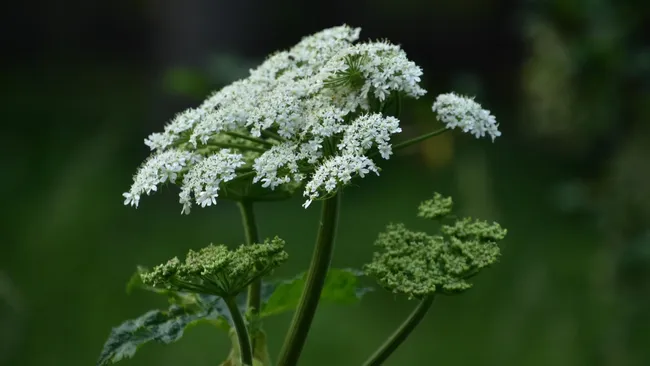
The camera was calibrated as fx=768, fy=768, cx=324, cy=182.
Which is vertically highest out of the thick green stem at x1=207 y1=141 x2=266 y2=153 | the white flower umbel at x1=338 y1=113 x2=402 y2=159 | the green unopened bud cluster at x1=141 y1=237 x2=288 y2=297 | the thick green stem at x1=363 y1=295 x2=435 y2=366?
the thick green stem at x1=207 y1=141 x2=266 y2=153

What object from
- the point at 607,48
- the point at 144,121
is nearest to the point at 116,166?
the point at 144,121

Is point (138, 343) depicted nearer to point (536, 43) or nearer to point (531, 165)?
point (536, 43)

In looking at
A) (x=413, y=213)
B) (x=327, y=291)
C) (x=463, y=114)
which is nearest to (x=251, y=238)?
(x=327, y=291)

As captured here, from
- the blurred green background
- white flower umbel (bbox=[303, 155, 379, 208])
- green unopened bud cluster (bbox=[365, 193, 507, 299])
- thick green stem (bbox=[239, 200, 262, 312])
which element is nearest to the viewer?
white flower umbel (bbox=[303, 155, 379, 208])

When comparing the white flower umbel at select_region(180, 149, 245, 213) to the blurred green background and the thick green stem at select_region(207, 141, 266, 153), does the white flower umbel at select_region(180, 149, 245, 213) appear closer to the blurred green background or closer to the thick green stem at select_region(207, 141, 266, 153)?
the thick green stem at select_region(207, 141, 266, 153)

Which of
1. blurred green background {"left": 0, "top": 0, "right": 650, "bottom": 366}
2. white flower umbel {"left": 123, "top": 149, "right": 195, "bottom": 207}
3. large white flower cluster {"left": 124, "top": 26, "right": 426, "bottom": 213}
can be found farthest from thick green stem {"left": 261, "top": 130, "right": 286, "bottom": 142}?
blurred green background {"left": 0, "top": 0, "right": 650, "bottom": 366}

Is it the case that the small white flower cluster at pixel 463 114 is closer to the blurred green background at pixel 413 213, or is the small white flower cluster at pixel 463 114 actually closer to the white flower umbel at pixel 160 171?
the white flower umbel at pixel 160 171

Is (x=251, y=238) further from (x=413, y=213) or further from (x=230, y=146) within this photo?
(x=413, y=213)

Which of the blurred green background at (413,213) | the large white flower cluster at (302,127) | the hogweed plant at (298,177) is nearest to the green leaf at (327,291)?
the hogweed plant at (298,177)
